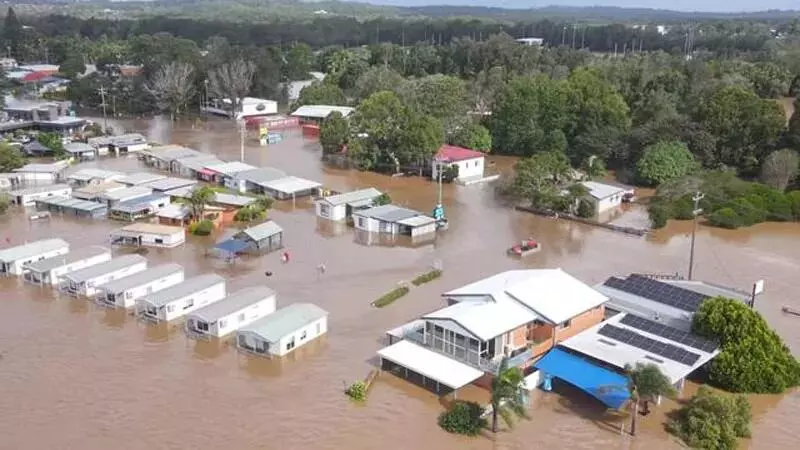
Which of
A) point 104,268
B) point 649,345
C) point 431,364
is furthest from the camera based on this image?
point 104,268

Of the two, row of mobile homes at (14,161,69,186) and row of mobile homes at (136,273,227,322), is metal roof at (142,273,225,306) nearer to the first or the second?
row of mobile homes at (136,273,227,322)

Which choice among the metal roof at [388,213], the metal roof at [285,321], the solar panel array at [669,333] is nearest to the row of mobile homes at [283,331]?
the metal roof at [285,321]

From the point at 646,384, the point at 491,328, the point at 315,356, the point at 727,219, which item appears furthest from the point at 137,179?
the point at 646,384

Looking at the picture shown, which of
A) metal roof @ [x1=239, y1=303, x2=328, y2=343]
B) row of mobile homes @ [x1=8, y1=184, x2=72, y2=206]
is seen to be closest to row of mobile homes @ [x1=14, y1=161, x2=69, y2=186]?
row of mobile homes @ [x1=8, y1=184, x2=72, y2=206]

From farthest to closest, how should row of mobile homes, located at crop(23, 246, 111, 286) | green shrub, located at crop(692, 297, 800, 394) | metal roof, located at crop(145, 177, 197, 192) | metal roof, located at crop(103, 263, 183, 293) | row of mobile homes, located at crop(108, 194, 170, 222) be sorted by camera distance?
1. metal roof, located at crop(145, 177, 197, 192)
2. row of mobile homes, located at crop(108, 194, 170, 222)
3. row of mobile homes, located at crop(23, 246, 111, 286)
4. metal roof, located at crop(103, 263, 183, 293)
5. green shrub, located at crop(692, 297, 800, 394)

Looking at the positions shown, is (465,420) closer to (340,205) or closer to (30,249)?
(340,205)

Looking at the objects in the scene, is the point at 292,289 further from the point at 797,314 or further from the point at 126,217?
the point at 797,314
